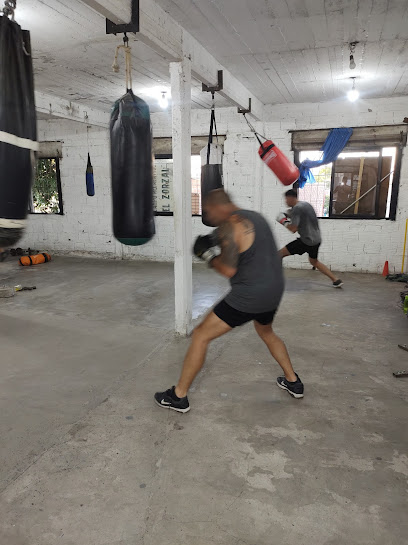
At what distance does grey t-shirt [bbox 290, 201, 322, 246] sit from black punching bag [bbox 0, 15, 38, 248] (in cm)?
406

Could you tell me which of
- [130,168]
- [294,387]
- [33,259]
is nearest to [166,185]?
[33,259]

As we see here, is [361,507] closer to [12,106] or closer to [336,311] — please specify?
[12,106]

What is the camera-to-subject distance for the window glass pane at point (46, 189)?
8422 millimetres

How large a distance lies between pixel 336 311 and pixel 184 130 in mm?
2687

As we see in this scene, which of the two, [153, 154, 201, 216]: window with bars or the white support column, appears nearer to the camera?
the white support column

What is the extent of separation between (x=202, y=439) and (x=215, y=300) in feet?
9.33

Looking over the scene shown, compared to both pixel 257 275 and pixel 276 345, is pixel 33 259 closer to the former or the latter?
pixel 276 345

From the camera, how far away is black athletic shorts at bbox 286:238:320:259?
17.4 feet

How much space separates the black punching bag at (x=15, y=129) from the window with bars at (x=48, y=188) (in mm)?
7292

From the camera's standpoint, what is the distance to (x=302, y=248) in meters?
5.39

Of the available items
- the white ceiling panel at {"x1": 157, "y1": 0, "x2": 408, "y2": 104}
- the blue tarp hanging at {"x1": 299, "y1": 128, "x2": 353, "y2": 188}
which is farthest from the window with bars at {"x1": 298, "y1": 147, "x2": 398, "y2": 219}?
the white ceiling panel at {"x1": 157, "y1": 0, "x2": 408, "y2": 104}

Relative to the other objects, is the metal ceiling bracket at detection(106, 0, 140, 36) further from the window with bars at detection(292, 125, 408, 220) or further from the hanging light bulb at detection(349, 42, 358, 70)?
the window with bars at detection(292, 125, 408, 220)

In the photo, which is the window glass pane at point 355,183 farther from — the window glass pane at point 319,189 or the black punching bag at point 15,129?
the black punching bag at point 15,129

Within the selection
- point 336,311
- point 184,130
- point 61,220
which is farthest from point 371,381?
point 61,220
